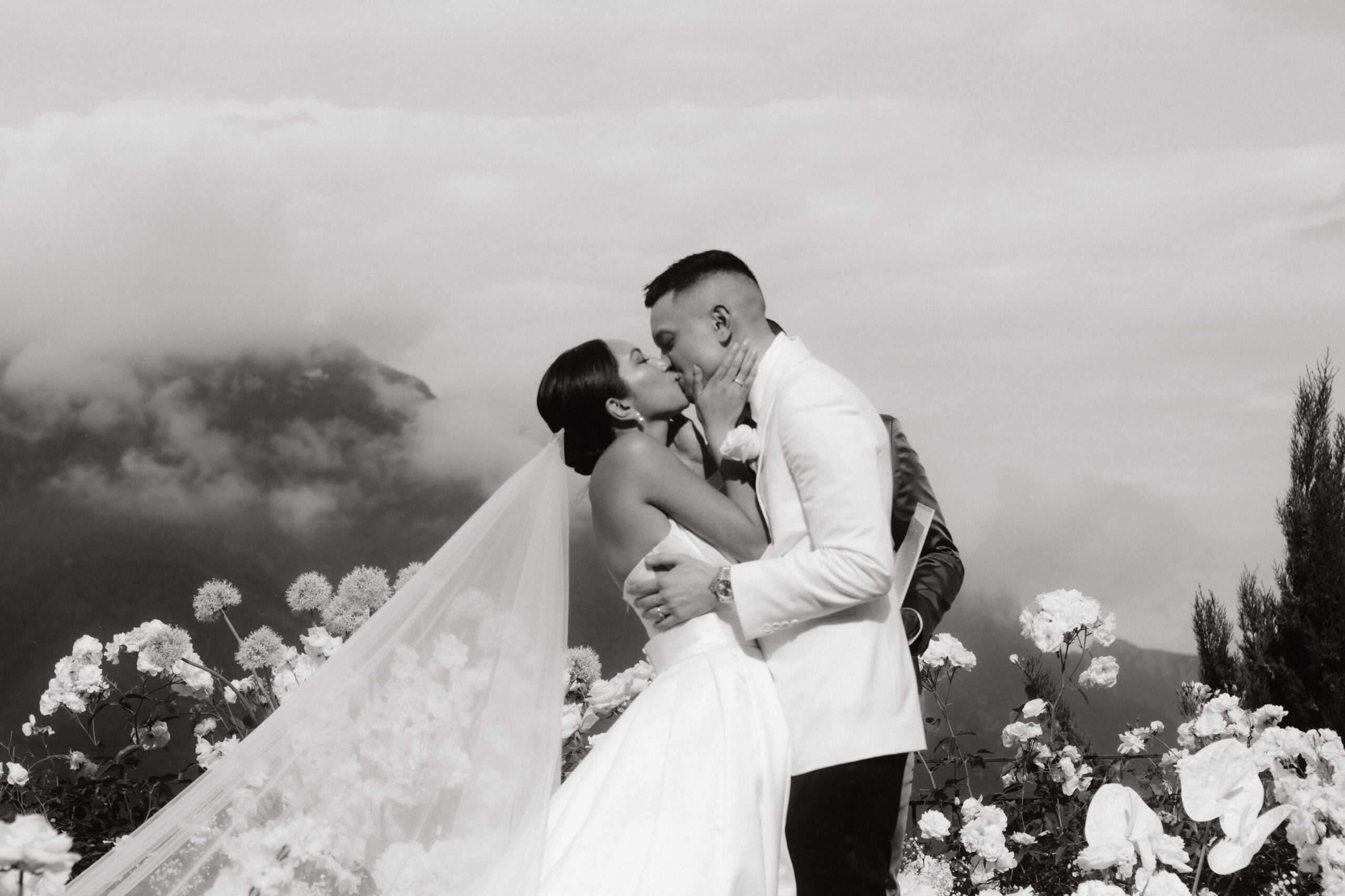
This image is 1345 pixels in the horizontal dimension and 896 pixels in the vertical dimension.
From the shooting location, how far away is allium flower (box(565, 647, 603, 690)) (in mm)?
5094

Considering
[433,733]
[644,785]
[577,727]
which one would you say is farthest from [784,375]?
[577,727]

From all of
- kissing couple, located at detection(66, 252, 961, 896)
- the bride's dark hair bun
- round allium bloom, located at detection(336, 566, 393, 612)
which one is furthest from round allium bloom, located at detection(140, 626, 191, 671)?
the bride's dark hair bun

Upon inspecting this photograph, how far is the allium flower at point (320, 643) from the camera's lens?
5.19 m

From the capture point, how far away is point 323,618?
16.2 ft

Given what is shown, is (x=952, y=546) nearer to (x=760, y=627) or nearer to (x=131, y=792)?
(x=760, y=627)

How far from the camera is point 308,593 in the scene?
4.95m

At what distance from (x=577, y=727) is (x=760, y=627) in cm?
224

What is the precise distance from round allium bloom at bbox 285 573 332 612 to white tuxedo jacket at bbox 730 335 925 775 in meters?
2.38

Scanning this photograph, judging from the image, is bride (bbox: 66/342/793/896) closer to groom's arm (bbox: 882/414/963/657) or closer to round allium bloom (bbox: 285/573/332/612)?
groom's arm (bbox: 882/414/963/657)

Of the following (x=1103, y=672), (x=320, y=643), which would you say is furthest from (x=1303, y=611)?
(x=320, y=643)

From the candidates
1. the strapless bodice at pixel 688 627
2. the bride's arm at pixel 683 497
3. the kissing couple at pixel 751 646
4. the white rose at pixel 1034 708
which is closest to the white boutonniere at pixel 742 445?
the kissing couple at pixel 751 646

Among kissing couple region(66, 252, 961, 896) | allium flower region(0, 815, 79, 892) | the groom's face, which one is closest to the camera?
allium flower region(0, 815, 79, 892)

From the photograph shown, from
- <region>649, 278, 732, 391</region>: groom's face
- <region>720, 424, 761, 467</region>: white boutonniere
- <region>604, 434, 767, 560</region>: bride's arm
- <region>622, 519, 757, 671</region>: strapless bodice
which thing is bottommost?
<region>622, 519, 757, 671</region>: strapless bodice

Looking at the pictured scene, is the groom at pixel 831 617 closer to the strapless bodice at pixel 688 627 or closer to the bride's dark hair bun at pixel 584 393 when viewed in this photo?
the strapless bodice at pixel 688 627
